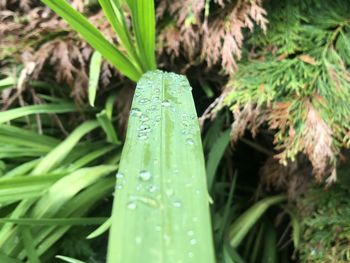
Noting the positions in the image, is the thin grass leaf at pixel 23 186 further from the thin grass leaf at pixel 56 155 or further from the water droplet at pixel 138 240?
the water droplet at pixel 138 240

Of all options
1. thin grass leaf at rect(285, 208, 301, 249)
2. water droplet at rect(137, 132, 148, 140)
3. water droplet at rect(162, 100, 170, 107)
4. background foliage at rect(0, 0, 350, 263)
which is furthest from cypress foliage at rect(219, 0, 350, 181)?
water droplet at rect(137, 132, 148, 140)

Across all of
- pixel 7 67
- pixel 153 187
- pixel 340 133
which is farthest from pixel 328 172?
pixel 7 67

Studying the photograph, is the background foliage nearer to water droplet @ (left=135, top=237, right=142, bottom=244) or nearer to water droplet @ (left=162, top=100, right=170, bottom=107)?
water droplet @ (left=162, top=100, right=170, bottom=107)

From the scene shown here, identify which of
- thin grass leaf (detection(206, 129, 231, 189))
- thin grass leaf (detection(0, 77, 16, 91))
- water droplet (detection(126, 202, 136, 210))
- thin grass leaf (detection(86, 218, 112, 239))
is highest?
thin grass leaf (detection(0, 77, 16, 91))

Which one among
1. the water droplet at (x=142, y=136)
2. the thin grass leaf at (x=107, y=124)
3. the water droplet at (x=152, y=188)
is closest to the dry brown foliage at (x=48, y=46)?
the thin grass leaf at (x=107, y=124)

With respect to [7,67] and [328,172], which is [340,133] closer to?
[328,172]

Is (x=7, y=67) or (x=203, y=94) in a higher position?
(x=7, y=67)
